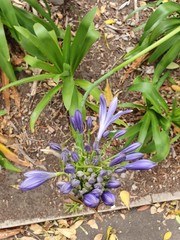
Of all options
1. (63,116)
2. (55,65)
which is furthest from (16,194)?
(55,65)

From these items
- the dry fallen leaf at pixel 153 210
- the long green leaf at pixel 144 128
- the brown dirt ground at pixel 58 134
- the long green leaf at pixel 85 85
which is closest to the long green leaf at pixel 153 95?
the long green leaf at pixel 144 128

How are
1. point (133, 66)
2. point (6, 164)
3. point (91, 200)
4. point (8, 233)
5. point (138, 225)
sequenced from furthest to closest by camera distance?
point (133, 66)
point (138, 225)
point (8, 233)
point (6, 164)
point (91, 200)

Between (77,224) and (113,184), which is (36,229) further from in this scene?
(113,184)

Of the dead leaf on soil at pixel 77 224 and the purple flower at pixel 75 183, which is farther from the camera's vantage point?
the dead leaf on soil at pixel 77 224

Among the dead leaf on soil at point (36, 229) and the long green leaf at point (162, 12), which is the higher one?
the long green leaf at point (162, 12)

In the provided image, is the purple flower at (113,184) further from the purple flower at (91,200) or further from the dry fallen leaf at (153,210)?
the dry fallen leaf at (153,210)

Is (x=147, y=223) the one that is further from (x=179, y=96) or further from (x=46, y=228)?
(x=179, y=96)

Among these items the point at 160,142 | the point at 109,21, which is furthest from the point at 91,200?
the point at 109,21
